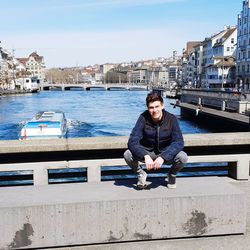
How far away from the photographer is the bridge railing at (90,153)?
6547mm

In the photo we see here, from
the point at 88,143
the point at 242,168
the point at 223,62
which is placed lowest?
the point at 242,168

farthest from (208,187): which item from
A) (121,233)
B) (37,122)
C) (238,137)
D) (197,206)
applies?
(37,122)

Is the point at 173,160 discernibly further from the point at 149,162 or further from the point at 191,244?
the point at 191,244

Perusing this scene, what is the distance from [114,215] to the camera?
4.65 metres

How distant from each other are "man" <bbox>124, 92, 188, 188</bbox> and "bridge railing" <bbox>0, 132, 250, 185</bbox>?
1.85 m

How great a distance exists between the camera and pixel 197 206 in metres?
4.77

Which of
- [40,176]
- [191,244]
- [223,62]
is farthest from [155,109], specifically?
[223,62]

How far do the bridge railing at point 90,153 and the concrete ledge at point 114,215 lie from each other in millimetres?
1584

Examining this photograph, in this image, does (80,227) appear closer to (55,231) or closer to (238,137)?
(55,231)

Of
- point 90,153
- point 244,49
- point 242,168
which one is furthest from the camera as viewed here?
point 244,49

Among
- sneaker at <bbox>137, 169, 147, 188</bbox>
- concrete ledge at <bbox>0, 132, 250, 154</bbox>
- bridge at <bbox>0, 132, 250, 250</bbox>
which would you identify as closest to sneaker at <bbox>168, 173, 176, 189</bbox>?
bridge at <bbox>0, 132, 250, 250</bbox>

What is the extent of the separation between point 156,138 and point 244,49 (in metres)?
88.1

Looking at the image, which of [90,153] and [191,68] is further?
[191,68]

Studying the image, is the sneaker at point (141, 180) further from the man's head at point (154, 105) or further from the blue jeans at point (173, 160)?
the man's head at point (154, 105)
